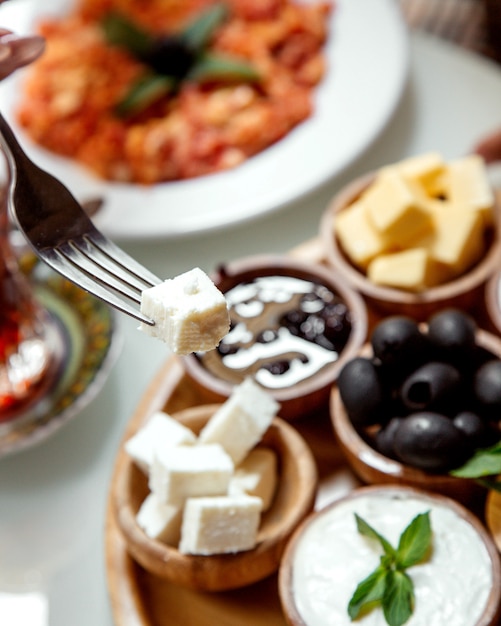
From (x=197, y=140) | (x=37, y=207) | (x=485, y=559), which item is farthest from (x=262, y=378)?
(x=197, y=140)

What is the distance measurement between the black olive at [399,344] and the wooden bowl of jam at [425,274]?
0.18 metres

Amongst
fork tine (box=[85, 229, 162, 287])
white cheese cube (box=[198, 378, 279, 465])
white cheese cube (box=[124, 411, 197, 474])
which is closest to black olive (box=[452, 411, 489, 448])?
white cheese cube (box=[198, 378, 279, 465])

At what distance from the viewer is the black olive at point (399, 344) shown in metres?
1.23

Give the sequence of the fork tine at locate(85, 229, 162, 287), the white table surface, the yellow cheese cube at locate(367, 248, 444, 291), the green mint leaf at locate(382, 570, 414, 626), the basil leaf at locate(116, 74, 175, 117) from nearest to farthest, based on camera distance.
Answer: the fork tine at locate(85, 229, 162, 287) < the green mint leaf at locate(382, 570, 414, 626) < the white table surface < the yellow cheese cube at locate(367, 248, 444, 291) < the basil leaf at locate(116, 74, 175, 117)

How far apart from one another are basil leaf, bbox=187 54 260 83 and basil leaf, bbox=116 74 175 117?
0.06 meters

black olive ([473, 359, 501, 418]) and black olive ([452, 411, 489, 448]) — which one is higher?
black olive ([473, 359, 501, 418])

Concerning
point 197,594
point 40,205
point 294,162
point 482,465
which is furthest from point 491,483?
point 294,162

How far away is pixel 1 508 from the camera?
141 cm

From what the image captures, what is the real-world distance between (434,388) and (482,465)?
0.11 m

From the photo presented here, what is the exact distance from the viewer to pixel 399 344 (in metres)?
1.23

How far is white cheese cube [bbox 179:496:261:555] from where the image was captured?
3.65 ft

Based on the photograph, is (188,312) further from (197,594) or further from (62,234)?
(197,594)

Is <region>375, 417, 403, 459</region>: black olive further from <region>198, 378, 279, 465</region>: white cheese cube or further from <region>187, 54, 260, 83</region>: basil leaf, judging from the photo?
<region>187, 54, 260, 83</region>: basil leaf

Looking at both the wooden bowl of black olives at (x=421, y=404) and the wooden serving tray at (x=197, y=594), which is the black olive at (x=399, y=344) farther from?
the wooden serving tray at (x=197, y=594)
